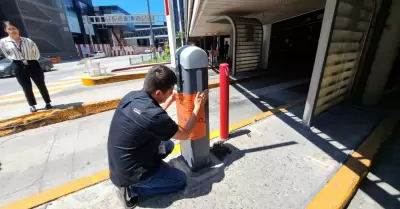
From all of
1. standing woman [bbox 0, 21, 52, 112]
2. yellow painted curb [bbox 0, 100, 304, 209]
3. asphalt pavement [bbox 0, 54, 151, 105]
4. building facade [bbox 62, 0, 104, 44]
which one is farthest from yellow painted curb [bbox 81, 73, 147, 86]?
building facade [bbox 62, 0, 104, 44]

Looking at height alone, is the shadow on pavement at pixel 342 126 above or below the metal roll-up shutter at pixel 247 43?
below

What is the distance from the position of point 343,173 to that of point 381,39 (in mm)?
3097

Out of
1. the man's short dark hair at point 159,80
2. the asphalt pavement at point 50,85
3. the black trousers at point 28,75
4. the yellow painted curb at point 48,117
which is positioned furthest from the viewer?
the asphalt pavement at point 50,85

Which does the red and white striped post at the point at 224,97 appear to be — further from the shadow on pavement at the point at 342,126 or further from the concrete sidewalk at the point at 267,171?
the shadow on pavement at the point at 342,126

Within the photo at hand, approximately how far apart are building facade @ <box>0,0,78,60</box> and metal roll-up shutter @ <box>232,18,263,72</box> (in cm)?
2337

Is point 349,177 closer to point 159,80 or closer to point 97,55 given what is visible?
point 159,80

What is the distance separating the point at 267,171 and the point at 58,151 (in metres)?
3.11

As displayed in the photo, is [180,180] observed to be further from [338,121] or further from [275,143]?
[338,121]

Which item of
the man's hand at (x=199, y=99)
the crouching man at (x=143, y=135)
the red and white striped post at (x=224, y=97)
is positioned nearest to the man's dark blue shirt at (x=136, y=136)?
the crouching man at (x=143, y=135)

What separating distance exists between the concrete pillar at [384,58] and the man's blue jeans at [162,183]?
443cm

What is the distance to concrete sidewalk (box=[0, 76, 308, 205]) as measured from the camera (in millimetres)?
2260

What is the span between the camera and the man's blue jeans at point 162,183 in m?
1.77

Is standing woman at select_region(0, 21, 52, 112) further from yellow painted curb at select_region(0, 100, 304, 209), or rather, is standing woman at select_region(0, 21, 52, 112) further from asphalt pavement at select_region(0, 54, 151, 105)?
yellow painted curb at select_region(0, 100, 304, 209)

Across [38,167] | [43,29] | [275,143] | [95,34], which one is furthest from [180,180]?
[95,34]
